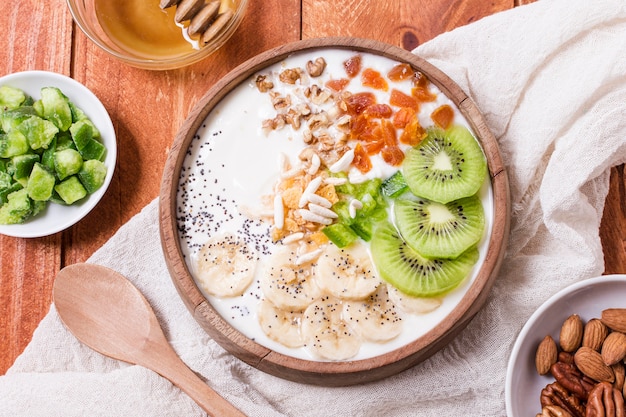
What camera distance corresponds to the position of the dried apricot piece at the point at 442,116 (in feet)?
6.42

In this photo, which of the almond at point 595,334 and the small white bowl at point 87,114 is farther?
the small white bowl at point 87,114

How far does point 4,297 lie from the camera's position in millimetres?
2154

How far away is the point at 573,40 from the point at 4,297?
1.67 m

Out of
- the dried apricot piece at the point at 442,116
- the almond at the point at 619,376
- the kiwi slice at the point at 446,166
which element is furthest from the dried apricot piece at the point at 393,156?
the almond at the point at 619,376

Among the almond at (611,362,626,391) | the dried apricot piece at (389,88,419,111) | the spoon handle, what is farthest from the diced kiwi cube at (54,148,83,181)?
the almond at (611,362,626,391)

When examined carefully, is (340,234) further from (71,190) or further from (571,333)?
(71,190)

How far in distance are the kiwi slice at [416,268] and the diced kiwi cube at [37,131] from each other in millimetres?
917

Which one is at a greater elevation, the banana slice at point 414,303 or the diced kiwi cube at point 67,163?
the banana slice at point 414,303

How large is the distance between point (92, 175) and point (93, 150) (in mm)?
73

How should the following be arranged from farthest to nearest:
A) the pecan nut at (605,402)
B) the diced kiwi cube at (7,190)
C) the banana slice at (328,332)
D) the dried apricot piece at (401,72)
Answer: the diced kiwi cube at (7,190)
the dried apricot piece at (401,72)
the banana slice at (328,332)
the pecan nut at (605,402)

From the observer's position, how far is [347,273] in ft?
6.18

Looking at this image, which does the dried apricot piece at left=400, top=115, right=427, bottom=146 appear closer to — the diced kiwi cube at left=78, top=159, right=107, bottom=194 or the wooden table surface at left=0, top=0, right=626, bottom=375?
the wooden table surface at left=0, top=0, right=626, bottom=375

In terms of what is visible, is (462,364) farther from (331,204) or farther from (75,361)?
(75,361)

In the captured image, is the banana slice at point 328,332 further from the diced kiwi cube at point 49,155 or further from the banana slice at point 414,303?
the diced kiwi cube at point 49,155
